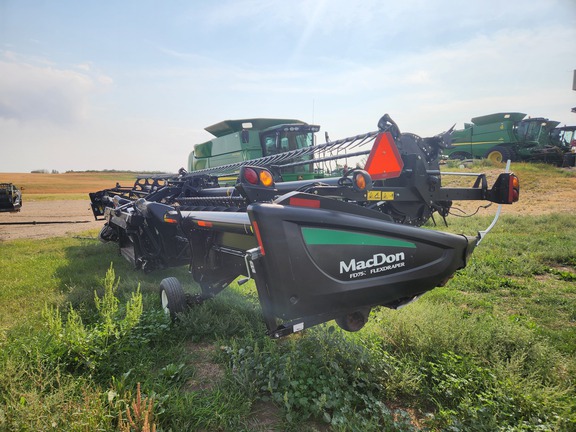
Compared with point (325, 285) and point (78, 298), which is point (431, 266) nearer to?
point (325, 285)

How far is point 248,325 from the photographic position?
11.2 feet

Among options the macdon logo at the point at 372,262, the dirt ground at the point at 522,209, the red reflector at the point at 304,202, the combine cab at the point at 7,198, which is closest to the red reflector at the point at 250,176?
the red reflector at the point at 304,202

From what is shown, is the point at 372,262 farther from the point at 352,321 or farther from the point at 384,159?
the point at 384,159

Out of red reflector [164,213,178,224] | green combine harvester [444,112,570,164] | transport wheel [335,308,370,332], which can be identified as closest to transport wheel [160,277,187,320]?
red reflector [164,213,178,224]

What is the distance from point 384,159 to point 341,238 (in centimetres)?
126

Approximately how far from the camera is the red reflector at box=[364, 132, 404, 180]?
3084 mm

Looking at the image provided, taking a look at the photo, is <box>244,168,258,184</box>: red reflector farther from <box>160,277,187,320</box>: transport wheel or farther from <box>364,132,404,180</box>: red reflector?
<box>160,277,187,320</box>: transport wheel

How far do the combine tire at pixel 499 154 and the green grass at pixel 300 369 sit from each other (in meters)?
19.7

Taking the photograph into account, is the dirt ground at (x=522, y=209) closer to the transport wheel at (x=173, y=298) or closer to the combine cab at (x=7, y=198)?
the combine cab at (x=7, y=198)

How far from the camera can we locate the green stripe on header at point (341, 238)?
2.14 m

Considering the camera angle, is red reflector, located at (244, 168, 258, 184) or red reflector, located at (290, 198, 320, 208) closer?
red reflector, located at (290, 198, 320, 208)

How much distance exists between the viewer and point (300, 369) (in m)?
2.62

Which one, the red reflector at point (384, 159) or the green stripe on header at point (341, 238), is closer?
the green stripe on header at point (341, 238)

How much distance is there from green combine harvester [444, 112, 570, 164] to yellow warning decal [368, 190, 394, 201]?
844 inches
